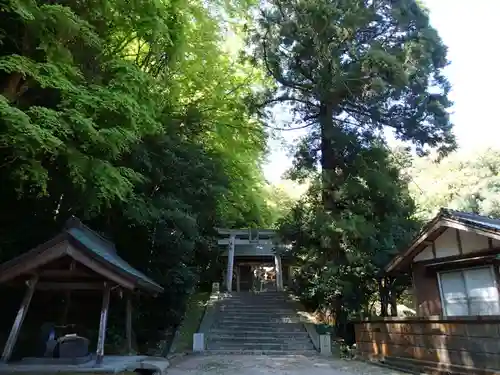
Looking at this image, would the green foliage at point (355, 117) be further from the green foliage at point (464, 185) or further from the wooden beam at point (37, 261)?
the green foliage at point (464, 185)

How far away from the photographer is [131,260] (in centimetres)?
1068

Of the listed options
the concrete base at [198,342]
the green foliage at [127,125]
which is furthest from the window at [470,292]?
the concrete base at [198,342]

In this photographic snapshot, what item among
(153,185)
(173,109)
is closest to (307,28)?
(173,109)

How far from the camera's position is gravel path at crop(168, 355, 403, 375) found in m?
8.21

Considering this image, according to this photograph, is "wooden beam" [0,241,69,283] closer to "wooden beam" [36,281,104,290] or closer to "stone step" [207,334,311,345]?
"wooden beam" [36,281,104,290]

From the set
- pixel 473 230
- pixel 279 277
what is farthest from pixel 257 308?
pixel 473 230

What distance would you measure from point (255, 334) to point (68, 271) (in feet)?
25.0

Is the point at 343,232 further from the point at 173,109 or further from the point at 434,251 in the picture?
the point at 173,109

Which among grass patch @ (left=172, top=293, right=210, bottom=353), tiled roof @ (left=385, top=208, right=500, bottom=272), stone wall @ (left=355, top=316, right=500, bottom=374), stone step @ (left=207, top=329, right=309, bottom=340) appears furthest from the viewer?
stone step @ (left=207, top=329, right=309, bottom=340)

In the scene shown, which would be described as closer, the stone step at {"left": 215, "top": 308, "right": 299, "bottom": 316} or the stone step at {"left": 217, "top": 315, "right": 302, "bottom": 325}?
the stone step at {"left": 217, "top": 315, "right": 302, "bottom": 325}

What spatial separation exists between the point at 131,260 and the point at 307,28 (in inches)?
336

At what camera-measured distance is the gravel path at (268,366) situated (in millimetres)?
8211

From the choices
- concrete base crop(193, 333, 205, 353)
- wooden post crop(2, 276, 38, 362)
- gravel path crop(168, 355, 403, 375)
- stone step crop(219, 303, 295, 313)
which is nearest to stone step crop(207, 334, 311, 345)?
concrete base crop(193, 333, 205, 353)

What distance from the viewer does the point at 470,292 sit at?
857cm
